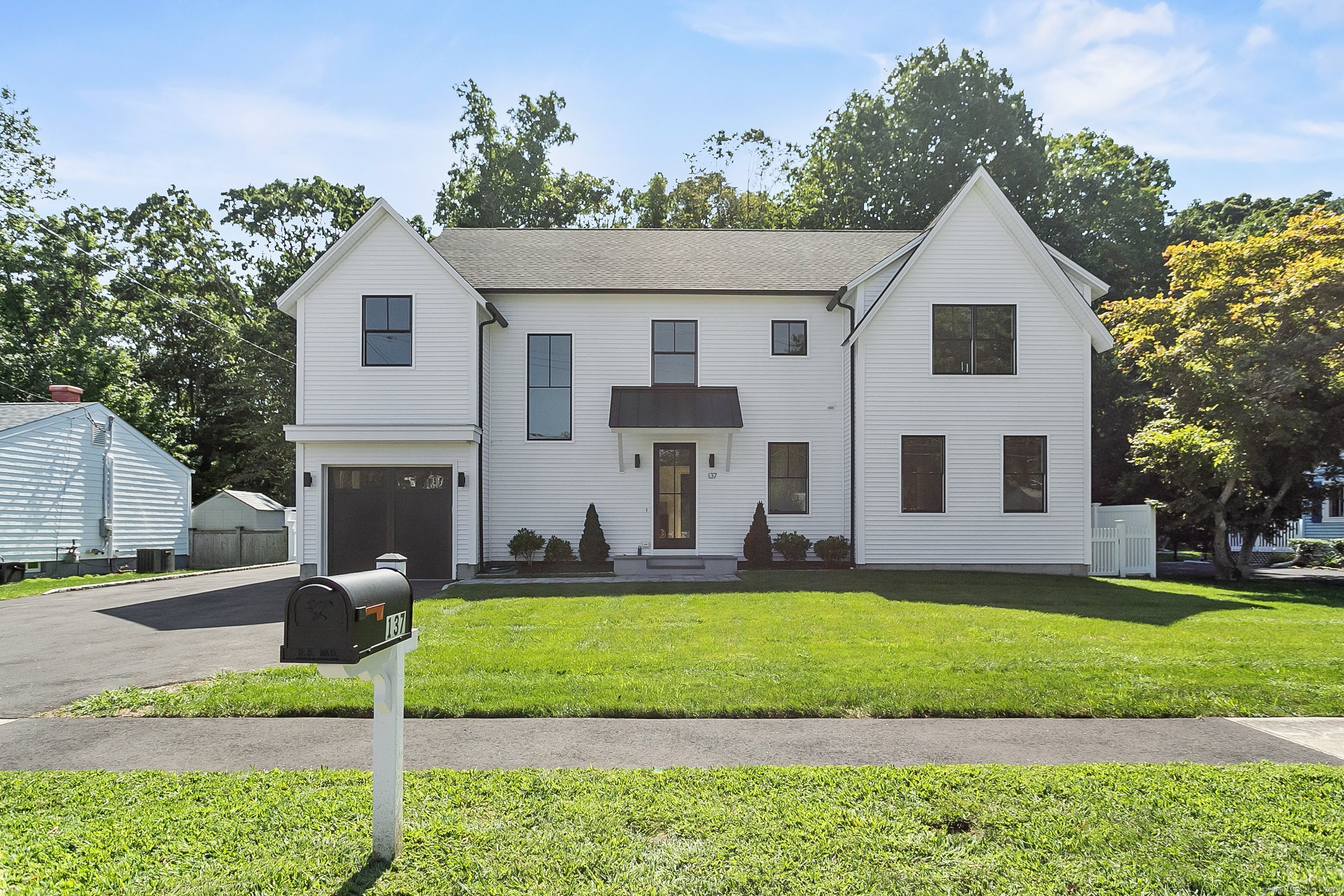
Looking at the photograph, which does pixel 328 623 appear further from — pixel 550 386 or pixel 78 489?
pixel 78 489

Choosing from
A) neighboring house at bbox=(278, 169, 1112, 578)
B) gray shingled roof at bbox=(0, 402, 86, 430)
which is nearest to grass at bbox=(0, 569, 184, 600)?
gray shingled roof at bbox=(0, 402, 86, 430)

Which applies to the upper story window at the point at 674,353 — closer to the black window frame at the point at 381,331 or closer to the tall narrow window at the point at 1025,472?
the black window frame at the point at 381,331

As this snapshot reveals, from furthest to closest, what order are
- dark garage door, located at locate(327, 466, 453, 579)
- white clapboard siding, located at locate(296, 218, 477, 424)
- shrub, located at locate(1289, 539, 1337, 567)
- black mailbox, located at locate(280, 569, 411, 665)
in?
1. shrub, located at locate(1289, 539, 1337, 567)
2. dark garage door, located at locate(327, 466, 453, 579)
3. white clapboard siding, located at locate(296, 218, 477, 424)
4. black mailbox, located at locate(280, 569, 411, 665)

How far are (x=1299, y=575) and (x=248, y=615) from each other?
79.6ft

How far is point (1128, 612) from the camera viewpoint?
11.7m

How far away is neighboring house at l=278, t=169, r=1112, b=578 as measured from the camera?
17078 mm

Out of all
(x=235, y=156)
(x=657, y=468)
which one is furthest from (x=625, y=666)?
(x=235, y=156)

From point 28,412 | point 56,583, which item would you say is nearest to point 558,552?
point 56,583

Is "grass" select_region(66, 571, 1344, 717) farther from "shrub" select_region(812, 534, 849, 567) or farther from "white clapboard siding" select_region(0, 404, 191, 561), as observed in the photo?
"white clapboard siding" select_region(0, 404, 191, 561)

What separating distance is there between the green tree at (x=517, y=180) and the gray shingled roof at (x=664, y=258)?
16.5 meters

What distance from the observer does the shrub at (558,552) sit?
17.8 m

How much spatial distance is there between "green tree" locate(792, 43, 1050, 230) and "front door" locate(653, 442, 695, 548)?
888 inches

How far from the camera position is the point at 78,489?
20797 millimetres

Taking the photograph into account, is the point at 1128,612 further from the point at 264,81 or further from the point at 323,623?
the point at 264,81
